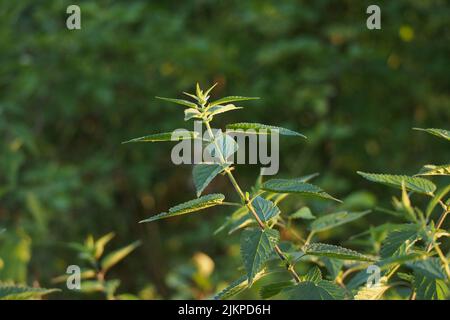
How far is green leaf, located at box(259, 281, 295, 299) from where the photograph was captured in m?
1.02

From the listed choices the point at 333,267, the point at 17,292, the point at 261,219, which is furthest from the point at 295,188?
the point at 17,292

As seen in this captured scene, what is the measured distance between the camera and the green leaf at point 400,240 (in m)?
0.94

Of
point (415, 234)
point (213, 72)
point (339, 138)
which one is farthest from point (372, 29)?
point (415, 234)

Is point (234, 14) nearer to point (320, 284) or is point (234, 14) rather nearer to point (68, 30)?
point (68, 30)

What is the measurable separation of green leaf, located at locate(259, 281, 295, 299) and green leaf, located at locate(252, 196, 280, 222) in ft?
0.32

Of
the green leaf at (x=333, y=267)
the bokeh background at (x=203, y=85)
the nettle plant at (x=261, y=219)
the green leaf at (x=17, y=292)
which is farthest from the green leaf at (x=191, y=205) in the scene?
the bokeh background at (x=203, y=85)

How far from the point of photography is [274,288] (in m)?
1.03

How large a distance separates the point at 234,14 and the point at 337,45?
1.89 feet

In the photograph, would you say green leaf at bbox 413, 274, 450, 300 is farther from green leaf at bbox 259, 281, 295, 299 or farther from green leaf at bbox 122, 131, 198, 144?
green leaf at bbox 122, 131, 198, 144

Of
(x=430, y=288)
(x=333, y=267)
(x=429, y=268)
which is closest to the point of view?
(x=429, y=268)

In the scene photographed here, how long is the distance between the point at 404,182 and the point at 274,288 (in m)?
0.24

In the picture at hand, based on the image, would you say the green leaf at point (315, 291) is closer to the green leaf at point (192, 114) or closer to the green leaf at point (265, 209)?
the green leaf at point (265, 209)

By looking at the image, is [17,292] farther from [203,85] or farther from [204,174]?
[203,85]

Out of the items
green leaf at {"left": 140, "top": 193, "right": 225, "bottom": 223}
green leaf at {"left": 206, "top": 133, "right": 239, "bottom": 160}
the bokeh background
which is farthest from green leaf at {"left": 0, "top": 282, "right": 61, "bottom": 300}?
the bokeh background
